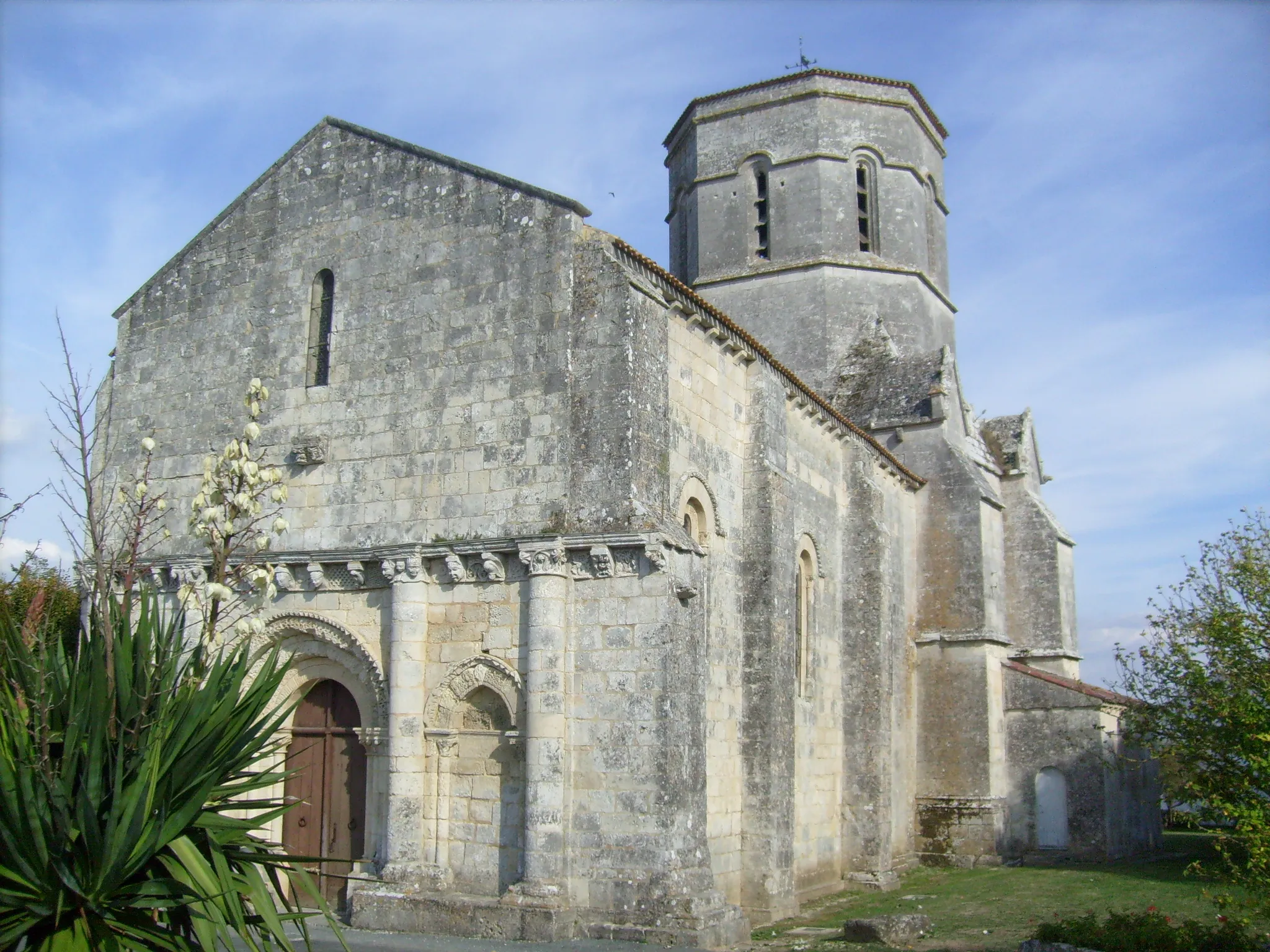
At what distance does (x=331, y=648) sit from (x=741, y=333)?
251 inches

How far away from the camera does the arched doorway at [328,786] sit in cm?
1352

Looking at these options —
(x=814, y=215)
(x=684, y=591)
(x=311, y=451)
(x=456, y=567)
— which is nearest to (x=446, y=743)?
(x=456, y=567)

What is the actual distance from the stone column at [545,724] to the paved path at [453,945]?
1.61ft

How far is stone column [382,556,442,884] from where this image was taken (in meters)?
12.4

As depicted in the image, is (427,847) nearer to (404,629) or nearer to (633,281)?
(404,629)

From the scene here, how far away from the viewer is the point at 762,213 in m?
25.0

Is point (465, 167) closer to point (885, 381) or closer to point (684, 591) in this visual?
point (684, 591)

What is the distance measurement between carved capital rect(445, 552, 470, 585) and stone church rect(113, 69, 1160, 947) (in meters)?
0.06

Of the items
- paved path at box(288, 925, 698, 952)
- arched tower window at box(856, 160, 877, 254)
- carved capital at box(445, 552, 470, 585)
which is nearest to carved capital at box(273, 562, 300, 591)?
carved capital at box(445, 552, 470, 585)

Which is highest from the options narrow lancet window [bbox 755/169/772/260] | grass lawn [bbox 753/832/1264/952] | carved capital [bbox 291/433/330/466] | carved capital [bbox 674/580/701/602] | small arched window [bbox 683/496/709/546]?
narrow lancet window [bbox 755/169/772/260]

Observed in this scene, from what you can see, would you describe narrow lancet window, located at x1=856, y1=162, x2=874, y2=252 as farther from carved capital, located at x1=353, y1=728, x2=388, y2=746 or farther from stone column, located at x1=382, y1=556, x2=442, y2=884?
carved capital, located at x1=353, y1=728, x2=388, y2=746

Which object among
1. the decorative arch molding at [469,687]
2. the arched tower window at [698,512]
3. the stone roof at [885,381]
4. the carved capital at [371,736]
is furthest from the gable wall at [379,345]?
the stone roof at [885,381]

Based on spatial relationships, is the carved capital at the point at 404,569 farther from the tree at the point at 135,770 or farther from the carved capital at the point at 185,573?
the tree at the point at 135,770

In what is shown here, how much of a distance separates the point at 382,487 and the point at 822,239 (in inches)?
539
